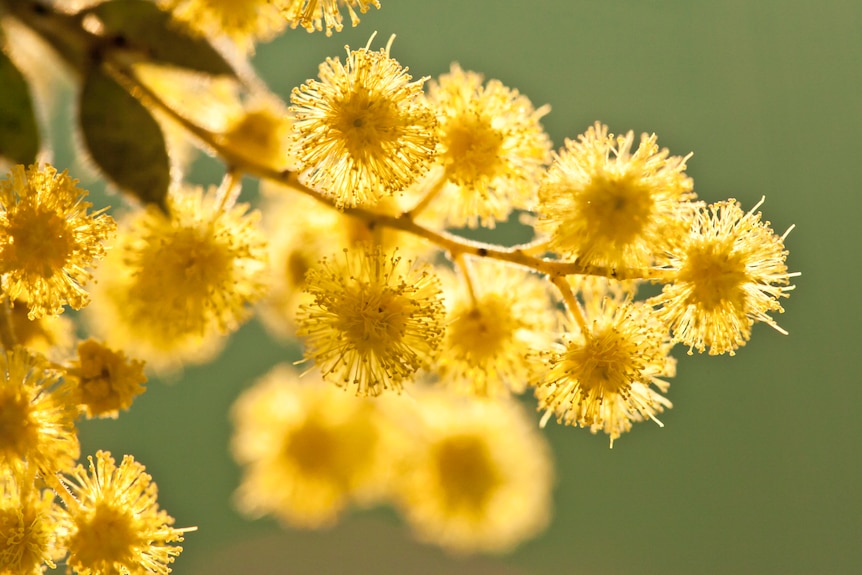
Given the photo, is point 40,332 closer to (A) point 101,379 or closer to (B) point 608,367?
(A) point 101,379

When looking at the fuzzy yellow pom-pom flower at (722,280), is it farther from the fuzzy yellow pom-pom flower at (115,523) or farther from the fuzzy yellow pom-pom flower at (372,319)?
the fuzzy yellow pom-pom flower at (115,523)

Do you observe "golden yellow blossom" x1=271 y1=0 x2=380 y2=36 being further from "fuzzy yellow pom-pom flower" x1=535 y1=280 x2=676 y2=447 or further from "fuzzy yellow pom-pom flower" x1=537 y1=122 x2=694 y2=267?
"fuzzy yellow pom-pom flower" x1=535 y1=280 x2=676 y2=447

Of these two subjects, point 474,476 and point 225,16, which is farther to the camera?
point 474,476

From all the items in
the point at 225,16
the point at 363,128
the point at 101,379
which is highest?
the point at 225,16

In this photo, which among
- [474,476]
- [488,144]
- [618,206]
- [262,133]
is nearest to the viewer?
[618,206]

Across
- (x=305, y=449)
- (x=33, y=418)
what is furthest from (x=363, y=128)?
(x=305, y=449)

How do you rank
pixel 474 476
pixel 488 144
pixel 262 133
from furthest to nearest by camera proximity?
1. pixel 474 476
2. pixel 262 133
3. pixel 488 144
